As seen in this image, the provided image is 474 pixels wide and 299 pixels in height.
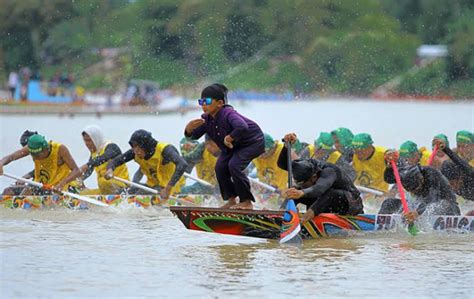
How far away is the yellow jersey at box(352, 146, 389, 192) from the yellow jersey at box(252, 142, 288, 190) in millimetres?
874

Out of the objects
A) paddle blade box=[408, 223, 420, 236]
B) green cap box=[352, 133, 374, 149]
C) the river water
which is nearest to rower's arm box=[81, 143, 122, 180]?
the river water

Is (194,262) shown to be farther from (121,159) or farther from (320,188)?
(121,159)

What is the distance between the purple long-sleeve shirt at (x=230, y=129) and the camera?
1174 centimetres

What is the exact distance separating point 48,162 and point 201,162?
2.08 metres

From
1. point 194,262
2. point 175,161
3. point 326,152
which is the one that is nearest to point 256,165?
point 326,152

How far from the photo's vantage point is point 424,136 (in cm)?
3556

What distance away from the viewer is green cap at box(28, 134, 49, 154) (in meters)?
14.8

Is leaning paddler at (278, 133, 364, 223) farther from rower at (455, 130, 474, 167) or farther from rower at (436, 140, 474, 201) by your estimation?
rower at (455, 130, 474, 167)

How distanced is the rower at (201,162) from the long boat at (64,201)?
93 cm

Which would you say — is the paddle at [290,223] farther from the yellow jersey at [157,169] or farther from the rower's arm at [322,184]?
the yellow jersey at [157,169]

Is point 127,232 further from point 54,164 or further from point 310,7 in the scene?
point 310,7

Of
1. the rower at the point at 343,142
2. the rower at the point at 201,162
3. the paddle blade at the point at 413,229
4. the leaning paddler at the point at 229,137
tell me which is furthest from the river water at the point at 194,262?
the rower at the point at 343,142

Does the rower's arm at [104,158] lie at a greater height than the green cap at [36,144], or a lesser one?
lesser

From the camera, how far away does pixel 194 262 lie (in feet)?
35.7
